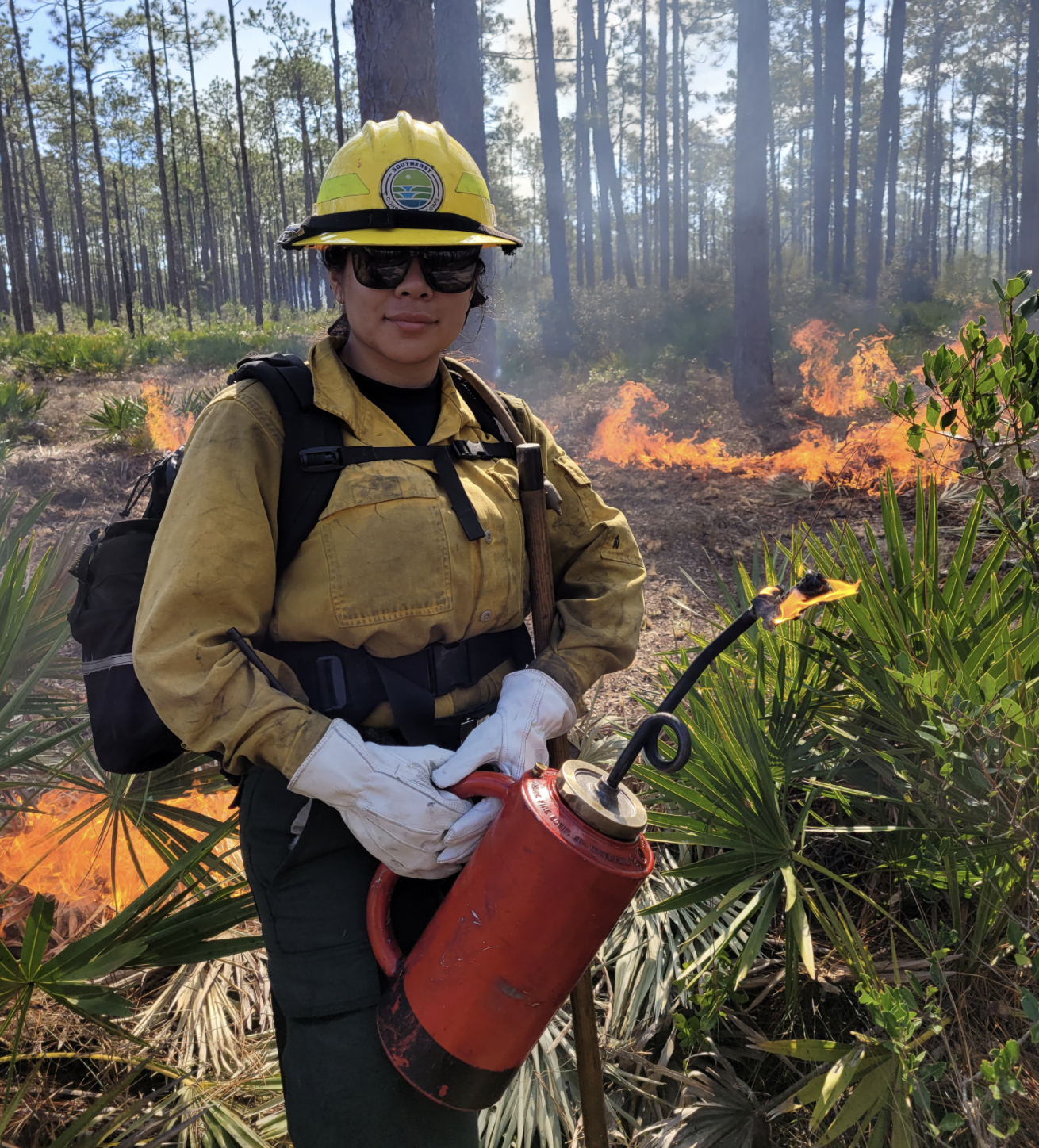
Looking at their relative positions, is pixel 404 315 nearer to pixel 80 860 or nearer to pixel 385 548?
pixel 385 548

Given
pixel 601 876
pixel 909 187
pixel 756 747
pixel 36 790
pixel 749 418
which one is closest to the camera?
pixel 601 876

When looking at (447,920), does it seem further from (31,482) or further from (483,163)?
(31,482)

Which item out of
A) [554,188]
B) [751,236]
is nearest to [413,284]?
[751,236]

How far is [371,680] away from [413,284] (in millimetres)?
824

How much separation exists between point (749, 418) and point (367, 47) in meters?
7.52

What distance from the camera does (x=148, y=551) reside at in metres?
1.70

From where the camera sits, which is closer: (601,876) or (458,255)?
(601,876)

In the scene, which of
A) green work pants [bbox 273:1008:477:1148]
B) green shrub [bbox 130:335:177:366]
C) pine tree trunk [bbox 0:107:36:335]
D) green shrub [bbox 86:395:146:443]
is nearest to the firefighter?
green work pants [bbox 273:1008:477:1148]

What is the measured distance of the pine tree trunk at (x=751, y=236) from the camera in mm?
11094

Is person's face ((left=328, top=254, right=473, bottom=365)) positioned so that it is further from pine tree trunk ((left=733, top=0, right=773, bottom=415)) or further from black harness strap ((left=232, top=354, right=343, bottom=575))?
pine tree trunk ((left=733, top=0, right=773, bottom=415))

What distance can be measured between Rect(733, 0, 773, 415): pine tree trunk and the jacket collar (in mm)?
10273

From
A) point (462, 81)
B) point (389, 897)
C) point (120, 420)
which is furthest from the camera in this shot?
point (120, 420)

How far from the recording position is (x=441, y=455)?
1764 millimetres

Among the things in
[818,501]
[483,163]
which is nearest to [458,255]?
[818,501]
